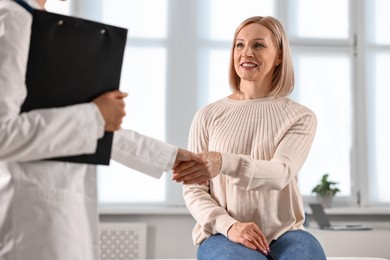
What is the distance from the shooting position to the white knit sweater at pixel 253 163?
208 cm

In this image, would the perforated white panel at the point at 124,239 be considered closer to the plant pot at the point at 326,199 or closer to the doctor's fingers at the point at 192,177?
the plant pot at the point at 326,199

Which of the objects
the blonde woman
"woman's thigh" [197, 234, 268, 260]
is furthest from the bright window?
"woman's thigh" [197, 234, 268, 260]

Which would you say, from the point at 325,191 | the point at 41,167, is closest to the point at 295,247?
the point at 41,167

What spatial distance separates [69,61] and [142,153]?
19.1 inches

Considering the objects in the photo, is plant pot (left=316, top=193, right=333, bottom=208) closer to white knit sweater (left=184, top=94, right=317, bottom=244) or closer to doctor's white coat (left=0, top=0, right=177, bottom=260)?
white knit sweater (left=184, top=94, right=317, bottom=244)

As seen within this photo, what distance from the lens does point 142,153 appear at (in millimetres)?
1791

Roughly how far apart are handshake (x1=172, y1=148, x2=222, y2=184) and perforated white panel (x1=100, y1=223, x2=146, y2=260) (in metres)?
2.52

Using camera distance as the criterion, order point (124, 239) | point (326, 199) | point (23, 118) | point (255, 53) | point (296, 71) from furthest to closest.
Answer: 1. point (296, 71)
2. point (326, 199)
3. point (124, 239)
4. point (255, 53)
5. point (23, 118)

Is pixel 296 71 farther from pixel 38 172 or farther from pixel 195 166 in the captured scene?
pixel 38 172

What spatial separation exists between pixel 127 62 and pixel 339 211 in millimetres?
1942

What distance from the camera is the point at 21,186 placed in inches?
53.4

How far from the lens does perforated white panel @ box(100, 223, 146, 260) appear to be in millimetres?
4488

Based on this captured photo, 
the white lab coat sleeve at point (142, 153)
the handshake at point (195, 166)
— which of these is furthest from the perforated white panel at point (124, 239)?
the white lab coat sleeve at point (142, 153)

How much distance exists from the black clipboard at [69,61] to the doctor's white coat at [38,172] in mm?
45
